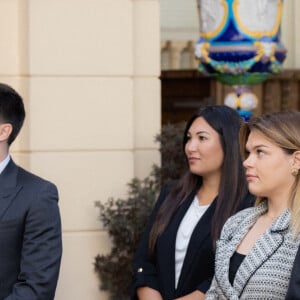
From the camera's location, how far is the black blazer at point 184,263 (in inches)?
193

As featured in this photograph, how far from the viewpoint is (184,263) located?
16.2 ft

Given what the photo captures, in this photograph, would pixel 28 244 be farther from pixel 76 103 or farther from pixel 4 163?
pixel 76 103

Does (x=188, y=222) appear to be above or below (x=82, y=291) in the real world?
above

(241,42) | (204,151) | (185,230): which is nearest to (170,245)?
(185,230)

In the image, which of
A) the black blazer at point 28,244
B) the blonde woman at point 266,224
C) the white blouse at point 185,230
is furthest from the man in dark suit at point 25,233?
the white blouse at point 185,230

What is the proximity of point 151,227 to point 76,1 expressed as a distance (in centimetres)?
185

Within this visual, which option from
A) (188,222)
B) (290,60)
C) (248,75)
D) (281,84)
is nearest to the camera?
(188,222)

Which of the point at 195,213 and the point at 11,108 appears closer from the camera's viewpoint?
the point at 11,108

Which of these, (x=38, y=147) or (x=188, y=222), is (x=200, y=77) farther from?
(x=188, y=222)

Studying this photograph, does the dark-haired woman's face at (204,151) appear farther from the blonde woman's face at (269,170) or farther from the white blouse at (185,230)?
the blonde woman's face at (269,170)

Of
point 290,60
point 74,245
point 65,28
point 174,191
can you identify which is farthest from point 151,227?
point 290,60

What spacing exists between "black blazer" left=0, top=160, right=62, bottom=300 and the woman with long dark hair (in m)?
0.90

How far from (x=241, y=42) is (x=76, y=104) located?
115 cm

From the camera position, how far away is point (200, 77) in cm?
1039
